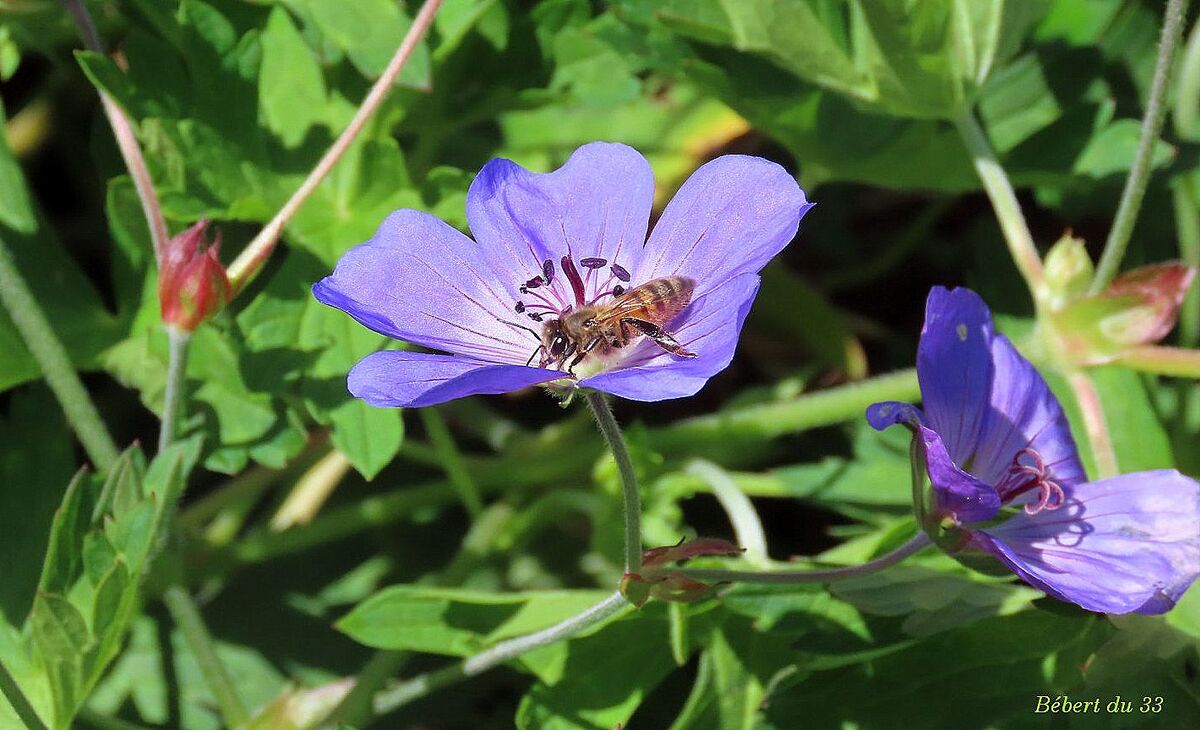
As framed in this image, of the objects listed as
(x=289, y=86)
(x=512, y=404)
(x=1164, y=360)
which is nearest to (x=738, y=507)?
(x=1164, y=360)

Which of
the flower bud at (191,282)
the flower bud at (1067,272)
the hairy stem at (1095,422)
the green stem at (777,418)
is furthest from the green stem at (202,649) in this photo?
the flower bud at (1067,272)

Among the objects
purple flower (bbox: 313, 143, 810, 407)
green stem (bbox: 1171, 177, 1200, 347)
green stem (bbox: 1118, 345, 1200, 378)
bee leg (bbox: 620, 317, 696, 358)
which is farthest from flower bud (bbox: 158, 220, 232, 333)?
green stem (bbox: 1171, 177, 1200, 347)

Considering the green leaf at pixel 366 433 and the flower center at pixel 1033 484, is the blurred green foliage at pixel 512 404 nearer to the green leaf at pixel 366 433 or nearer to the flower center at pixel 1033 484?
the green leaf at pixel 366 433

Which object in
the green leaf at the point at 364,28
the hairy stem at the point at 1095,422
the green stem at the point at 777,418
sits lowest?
the green stem at the point at 777,418

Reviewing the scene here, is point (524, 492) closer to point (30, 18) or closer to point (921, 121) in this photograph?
point (921, 121)

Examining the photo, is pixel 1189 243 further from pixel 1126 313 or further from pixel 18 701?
pixel 18 701

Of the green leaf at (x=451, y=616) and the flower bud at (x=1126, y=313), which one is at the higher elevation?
the flower bud at (x=1126, y=313)

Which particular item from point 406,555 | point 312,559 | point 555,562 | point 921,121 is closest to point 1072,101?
Result: point 921,121
